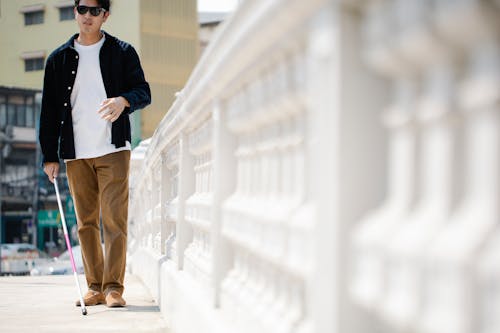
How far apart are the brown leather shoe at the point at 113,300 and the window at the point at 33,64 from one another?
45.8 m

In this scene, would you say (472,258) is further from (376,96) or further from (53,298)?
(53,298)

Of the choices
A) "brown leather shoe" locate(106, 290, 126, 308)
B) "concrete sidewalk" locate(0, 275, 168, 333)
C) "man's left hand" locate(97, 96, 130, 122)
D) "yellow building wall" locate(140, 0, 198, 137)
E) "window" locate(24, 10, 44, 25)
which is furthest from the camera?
"window" locate(24, 10, 44, 25)

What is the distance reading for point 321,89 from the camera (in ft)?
5.25

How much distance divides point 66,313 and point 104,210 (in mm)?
612

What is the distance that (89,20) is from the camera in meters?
5.18

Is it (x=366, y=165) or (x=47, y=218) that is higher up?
(x=366, y=165)

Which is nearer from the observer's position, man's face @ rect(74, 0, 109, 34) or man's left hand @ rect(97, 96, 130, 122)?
man's left hand @ rect(97, 96, 130, 122)

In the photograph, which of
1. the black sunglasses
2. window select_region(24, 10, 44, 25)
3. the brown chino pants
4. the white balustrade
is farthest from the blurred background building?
the white balustrade

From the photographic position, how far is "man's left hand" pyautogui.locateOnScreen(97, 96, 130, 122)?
193 inches

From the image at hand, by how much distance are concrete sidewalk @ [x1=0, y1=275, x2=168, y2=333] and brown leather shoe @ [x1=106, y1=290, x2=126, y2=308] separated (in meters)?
0.05

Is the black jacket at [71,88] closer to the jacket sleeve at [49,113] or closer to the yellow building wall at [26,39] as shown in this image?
the jacket sleeve at [49,113]

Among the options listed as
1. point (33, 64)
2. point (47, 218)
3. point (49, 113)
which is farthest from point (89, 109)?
point (33, 64)

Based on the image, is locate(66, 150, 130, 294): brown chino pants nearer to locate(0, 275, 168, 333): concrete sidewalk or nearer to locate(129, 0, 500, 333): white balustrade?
locate(0, 275, 168, 333): concrete sidewalk

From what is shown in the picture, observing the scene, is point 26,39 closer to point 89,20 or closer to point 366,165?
point 89,20
